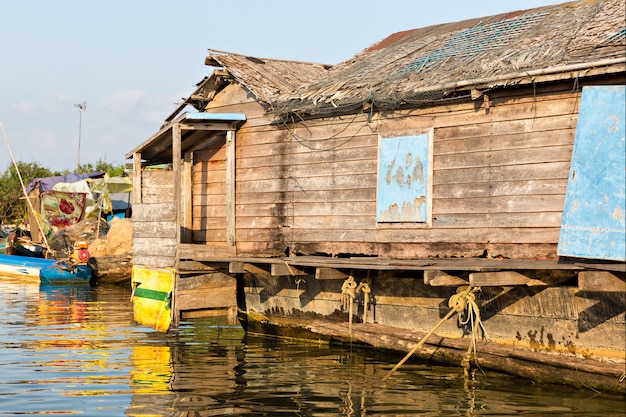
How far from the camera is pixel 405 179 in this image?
1273 centimetres

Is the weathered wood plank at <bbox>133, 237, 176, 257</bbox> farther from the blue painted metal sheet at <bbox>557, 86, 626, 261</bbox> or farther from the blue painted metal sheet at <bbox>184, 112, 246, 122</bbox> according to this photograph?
the blue painted metal sheet at <bbox>557, 86, 626, 261</bbox>

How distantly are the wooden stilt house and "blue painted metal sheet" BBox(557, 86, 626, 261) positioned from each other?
0.06 feet

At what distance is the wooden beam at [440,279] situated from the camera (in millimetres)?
10820

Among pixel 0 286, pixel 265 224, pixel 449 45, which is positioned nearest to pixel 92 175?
pixel 0 286

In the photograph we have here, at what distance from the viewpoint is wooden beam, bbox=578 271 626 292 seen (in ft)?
30.3

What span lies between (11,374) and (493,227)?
743 cm

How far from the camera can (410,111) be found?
1283cm

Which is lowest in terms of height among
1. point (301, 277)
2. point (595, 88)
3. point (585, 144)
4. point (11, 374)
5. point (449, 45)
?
point (11, 374)

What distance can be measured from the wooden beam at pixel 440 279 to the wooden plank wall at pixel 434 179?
974mm

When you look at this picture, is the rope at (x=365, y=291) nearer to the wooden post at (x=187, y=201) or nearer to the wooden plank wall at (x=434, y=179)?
the wooden plank wall at (x=434, y=179)

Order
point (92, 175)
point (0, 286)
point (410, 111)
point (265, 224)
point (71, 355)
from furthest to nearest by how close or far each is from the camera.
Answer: point (92, 175) → point (0, 286) → point (265, 224) → point (71, 355) → point (410, 111)

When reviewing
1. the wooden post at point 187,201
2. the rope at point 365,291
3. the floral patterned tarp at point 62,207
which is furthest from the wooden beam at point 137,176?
the floral patterned tarp at point 62,207

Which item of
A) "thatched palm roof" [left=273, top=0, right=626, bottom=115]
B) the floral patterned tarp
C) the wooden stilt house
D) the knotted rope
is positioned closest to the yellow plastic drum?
the wooden stilt house

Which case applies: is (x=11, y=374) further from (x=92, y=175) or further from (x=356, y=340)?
(x=92, y=175)
